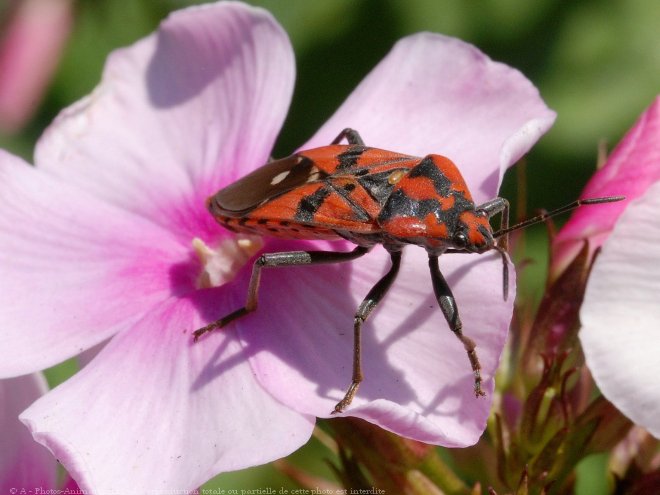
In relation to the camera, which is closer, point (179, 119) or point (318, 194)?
point (318, 194)

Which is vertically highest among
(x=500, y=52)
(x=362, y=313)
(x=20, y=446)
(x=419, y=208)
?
(x=419, y=208)

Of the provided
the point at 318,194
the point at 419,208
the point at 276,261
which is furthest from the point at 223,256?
the point at 419,208

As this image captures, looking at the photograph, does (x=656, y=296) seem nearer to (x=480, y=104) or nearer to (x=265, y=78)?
(x=480, y=104)

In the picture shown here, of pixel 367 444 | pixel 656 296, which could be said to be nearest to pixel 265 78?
pixel 367 444

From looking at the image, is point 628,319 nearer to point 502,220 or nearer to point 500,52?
point 502,220

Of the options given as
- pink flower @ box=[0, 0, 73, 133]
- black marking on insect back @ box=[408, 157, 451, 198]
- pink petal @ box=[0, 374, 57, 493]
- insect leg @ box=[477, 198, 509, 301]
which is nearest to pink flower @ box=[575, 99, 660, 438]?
insect leg @ box=[477, 198, 509, 301]
